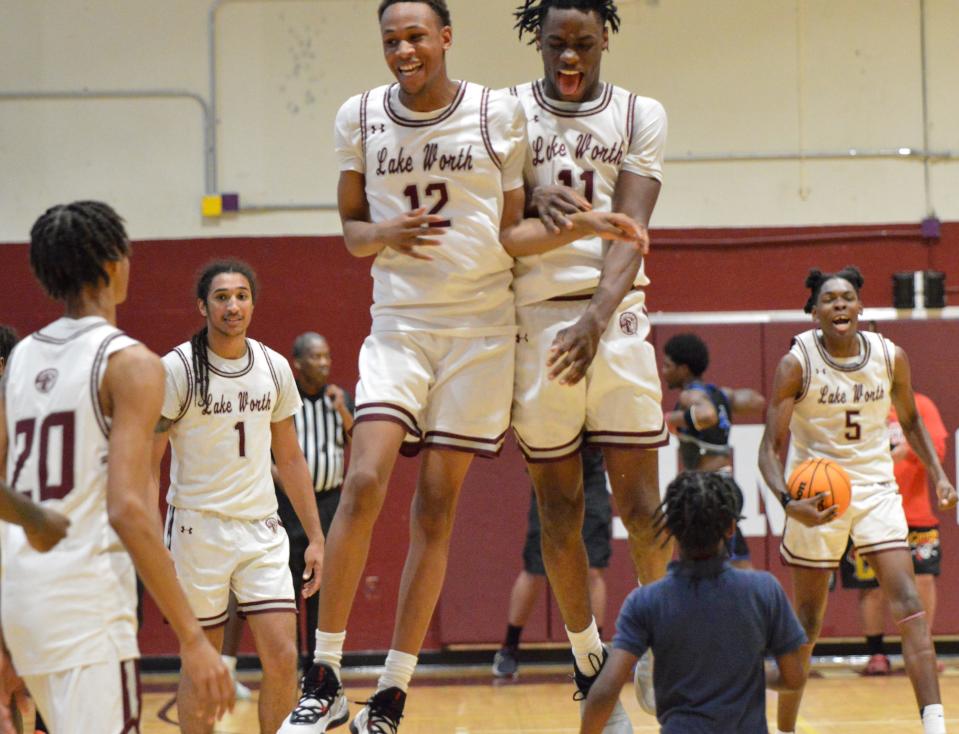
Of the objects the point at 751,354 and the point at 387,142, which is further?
the point at 751,354

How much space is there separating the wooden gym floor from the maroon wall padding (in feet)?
1.55

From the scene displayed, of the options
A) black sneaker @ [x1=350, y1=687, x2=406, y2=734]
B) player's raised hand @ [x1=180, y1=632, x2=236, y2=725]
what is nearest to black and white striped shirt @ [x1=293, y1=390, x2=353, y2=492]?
black sneaker @ [x1=350, y1=687, x2=406, y2=734]

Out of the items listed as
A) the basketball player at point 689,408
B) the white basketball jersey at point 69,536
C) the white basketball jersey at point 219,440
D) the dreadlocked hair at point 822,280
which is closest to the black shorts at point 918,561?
the basketball player at point 689,408

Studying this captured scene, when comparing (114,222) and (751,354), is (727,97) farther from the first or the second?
(114,222)

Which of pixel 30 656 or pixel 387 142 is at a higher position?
pixel 387 142

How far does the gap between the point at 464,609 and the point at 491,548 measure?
50 cm

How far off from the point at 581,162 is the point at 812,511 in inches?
96.6

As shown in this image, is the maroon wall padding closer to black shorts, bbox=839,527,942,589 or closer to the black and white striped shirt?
black shorts, bbox=839,527,942,589

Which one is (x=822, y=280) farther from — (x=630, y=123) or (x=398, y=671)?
(x=398, y=671)

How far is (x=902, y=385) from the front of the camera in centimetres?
700

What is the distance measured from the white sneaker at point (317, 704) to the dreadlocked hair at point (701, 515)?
1.27 m

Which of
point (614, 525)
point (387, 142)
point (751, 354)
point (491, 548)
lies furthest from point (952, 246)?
point (387, 142)

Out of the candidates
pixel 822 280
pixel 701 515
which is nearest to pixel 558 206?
pixel 701 515

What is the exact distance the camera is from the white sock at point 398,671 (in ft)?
14.6
